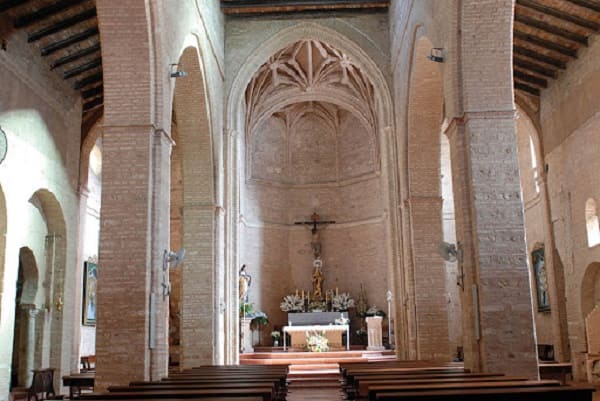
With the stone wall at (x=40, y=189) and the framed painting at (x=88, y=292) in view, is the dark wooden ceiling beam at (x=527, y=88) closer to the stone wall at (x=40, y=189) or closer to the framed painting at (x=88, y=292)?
the stone wall at (x=40, y=189)

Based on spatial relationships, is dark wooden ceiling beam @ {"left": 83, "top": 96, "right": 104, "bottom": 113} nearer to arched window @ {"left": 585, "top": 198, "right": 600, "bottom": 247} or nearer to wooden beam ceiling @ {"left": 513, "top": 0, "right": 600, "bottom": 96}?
wooden beam ceiling @ {"left": 513, "top": 0, "right": 600, "bottom": 96}

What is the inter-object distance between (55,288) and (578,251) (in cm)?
1183

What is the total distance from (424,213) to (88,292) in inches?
368

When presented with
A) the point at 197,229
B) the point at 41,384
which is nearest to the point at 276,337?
the point at 197,229

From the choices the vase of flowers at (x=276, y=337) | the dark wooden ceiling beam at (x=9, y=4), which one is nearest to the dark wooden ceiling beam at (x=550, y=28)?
the dark wooden ceiling beam at (x=9, y=4)

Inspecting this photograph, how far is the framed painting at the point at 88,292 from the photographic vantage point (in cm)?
1808

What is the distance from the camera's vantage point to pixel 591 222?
47.8 ft

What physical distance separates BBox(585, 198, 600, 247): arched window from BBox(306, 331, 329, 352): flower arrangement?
8339mm

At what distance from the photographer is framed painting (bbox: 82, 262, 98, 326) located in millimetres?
18078

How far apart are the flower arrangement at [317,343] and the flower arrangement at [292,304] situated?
5.15 m

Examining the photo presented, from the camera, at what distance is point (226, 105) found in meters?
17.9

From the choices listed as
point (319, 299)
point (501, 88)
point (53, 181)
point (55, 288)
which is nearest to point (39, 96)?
point (53, 181)

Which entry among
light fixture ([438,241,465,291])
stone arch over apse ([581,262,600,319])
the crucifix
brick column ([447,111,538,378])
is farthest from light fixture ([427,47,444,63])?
the crucifix

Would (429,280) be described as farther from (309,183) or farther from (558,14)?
(309,183)
